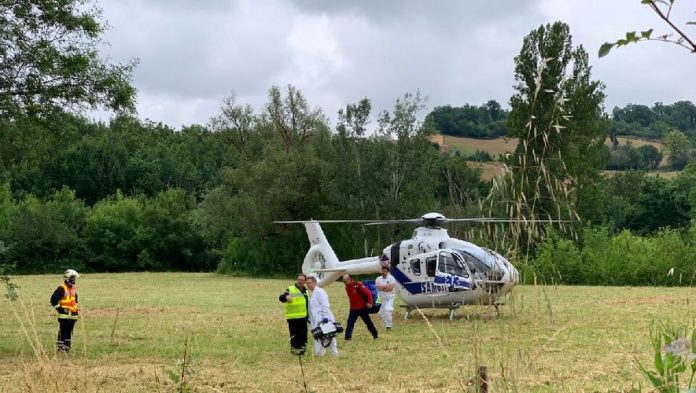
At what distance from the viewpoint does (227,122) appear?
52.6m

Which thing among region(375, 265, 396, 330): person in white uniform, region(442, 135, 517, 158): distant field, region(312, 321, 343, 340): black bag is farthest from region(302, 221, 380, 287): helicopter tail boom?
region(442, 135, 517, 158): distant field

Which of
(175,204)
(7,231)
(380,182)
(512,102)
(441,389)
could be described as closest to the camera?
(441,389)

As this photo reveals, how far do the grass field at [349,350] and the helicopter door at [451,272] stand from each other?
0.82 m

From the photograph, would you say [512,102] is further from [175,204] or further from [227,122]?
[175,204]

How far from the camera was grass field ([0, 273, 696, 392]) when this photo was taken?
420 cm

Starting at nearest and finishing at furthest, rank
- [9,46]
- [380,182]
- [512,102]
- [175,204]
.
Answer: [9,46]
[512,102]
[380,182]
[175,204]

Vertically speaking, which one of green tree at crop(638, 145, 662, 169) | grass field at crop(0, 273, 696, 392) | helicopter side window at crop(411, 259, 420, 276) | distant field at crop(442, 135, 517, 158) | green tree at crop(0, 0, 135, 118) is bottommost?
grass field at crop(0, 273, 696, 392)

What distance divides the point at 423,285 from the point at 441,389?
824 cm

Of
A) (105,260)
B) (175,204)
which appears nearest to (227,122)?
(175,204)

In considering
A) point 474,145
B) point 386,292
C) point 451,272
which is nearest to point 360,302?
point 386,292

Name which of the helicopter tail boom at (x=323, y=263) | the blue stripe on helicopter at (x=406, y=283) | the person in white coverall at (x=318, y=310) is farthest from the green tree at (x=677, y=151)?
the person in white coverall at (x=318, y=310)

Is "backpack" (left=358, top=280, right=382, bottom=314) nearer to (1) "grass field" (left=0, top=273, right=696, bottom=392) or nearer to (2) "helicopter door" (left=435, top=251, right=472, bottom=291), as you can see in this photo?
(1) "grass field" (left=0, top=273, right=696, bottom=392)

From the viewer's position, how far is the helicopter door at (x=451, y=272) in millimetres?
16406

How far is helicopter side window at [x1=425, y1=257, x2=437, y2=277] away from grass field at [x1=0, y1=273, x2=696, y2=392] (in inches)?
45.0
